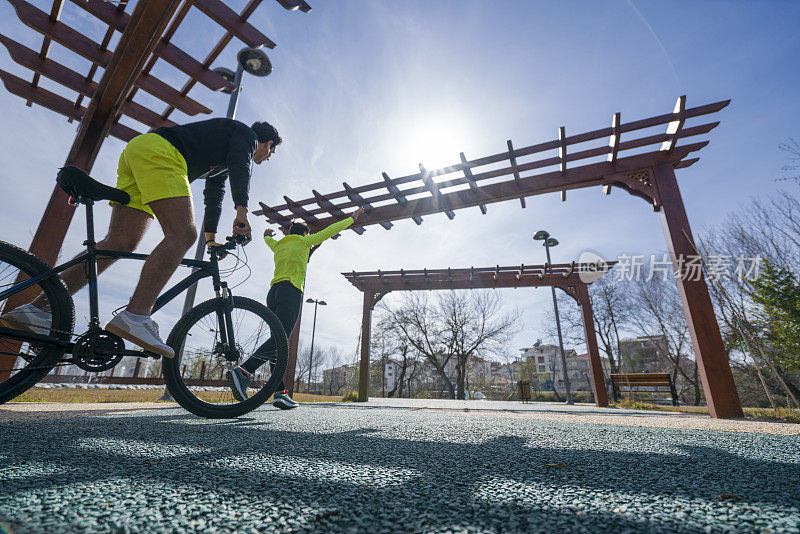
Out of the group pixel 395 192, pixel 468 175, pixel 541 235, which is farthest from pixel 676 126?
pixel 541 235

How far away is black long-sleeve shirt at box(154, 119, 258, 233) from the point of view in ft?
6.31

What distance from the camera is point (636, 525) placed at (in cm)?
60

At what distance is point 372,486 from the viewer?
0.82 metres

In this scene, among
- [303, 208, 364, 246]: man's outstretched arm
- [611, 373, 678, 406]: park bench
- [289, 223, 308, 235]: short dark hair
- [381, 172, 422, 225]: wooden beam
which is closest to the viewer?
[303, 208, 364, 246]: man's outstretched arm

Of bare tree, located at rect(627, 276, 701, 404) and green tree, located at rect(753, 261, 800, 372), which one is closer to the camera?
green tree, located at rect(753, 261, 800, 372)

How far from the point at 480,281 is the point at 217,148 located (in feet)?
31.0

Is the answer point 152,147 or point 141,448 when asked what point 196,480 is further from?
point 152,147

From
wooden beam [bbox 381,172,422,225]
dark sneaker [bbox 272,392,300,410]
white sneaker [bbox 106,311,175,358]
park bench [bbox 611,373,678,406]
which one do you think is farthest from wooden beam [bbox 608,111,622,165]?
park bench [bbox 611,373,678,406]

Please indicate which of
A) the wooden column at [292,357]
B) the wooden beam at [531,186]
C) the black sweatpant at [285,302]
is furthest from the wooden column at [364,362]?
the black sweatpant at [285,302]

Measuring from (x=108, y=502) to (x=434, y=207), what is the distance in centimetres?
630

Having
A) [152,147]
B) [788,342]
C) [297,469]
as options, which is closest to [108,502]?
[297,469]

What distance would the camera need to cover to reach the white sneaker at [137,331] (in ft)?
5.10

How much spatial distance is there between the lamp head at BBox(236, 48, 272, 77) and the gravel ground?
17.5 feet

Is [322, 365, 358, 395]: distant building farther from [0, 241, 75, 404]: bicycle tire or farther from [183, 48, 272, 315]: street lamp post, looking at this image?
[0, 241, 75, 404]: bicycle tire
